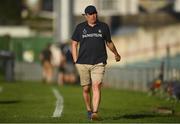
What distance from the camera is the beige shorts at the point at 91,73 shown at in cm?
1441

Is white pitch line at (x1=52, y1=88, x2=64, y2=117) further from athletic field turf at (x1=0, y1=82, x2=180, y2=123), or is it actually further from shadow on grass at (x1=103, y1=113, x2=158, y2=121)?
shadow on grass at (x1=103, y1=113, x2=158, y2=121)

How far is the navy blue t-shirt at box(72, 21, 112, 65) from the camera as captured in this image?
14.4 meters

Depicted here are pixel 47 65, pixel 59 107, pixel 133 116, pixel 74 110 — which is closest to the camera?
pixel 133 116

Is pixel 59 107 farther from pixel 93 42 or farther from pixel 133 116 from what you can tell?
pixel 93 42

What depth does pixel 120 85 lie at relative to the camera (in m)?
33.6

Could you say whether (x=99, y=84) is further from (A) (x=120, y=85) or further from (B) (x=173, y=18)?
(B) (x=173, y=18)

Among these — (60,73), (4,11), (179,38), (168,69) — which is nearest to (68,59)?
(60,73)

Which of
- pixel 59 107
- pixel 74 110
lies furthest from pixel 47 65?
pixel 74 110

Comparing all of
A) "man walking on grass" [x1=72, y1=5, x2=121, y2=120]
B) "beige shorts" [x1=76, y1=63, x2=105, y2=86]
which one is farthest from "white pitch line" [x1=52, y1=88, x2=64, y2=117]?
"man walking on grass" [x1=72, y1=5, x2=121, y2=120]

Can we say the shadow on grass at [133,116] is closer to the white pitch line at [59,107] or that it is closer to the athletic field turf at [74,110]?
the athletic field turf at [74,110]

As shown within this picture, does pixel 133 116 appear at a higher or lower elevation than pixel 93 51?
lower

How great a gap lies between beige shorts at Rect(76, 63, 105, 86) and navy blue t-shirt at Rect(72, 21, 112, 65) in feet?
0.24

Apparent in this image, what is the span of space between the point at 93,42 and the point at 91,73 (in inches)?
22.0

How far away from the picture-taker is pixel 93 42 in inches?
567
